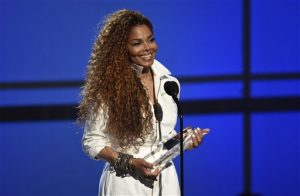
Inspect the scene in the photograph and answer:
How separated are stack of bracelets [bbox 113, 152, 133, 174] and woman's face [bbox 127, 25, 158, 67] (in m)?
0.24

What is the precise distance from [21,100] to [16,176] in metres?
0.38

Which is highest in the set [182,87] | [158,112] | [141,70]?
[182,87]

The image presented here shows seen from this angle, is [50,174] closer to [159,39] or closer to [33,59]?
[33,59]

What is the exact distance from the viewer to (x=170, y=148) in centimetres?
171

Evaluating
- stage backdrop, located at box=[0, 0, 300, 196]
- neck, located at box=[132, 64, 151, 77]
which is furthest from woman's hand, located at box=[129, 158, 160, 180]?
stage backdrop, located at box=[0, 0, 300, 196]

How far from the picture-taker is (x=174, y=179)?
176 cm

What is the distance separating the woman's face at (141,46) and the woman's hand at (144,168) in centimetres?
25

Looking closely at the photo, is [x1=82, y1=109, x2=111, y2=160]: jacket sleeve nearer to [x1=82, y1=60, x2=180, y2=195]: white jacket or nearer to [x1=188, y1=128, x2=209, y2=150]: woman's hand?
[x1=82, y1=60, x2=180, y2=195]: white jacket

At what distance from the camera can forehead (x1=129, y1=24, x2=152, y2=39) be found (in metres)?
1.74

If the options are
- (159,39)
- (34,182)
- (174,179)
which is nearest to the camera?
(174,179)

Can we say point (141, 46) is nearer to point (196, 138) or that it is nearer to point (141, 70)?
point (141, 70)

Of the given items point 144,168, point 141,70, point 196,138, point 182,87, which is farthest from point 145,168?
point 182,87

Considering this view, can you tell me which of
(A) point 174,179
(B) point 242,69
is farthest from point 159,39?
(A) point 174,179

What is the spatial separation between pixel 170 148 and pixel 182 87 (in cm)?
163
